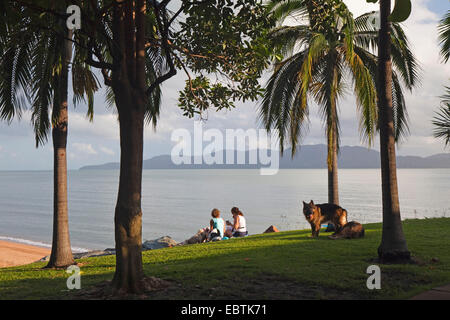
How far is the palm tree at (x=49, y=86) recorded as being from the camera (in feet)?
36.2

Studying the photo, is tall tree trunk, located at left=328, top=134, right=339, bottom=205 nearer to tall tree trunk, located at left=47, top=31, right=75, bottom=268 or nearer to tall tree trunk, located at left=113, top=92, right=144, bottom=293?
tall tree trunk, located at left=47, top=31, right=75, bottom=268

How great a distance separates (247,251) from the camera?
35.3 ft

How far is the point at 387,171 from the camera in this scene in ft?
29.4

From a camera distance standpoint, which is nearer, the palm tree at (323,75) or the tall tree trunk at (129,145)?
the tall tree trunk at (129,145)

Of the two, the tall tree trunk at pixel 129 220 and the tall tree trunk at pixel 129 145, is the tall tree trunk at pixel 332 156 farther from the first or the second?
the tall tree trunk at pixel 129 220

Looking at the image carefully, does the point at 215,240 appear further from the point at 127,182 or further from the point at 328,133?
the point at 127,182

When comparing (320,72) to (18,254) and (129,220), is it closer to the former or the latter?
(129,220)

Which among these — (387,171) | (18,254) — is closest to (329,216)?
(387,171)

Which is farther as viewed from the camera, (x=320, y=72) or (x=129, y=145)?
(x=320, y=72)

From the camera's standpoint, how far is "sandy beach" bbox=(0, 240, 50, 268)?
23.0m

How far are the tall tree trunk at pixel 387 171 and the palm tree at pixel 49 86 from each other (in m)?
7.10

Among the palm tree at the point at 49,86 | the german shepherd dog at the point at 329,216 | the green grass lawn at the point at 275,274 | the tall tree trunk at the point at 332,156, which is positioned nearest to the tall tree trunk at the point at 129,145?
the green grass lawn at the point at 275,274

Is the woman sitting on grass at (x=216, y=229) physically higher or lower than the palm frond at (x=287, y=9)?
lower

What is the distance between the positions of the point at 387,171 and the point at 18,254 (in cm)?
2380
